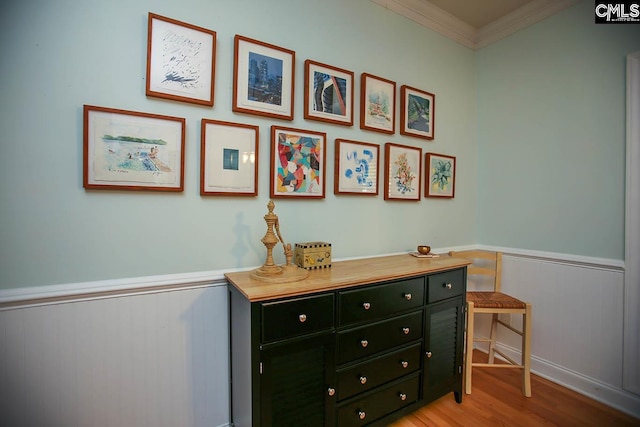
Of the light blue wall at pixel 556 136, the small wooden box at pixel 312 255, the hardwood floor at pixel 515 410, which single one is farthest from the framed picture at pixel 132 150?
the light blue wall at pixel 556 136

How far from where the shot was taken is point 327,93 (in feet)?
6.47

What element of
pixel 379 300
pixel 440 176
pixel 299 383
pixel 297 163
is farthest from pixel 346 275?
pixel 440 176

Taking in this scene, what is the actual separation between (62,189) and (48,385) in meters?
0.89

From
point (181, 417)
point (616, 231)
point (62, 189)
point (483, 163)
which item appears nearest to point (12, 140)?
point (62, 189)

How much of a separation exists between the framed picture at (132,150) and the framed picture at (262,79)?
0.40 metres

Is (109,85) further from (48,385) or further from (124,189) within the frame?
(48,385)

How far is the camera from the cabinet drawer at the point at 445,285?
1.87 m

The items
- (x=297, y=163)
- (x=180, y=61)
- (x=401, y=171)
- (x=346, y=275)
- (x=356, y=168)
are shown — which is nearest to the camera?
(x=180, y=61)

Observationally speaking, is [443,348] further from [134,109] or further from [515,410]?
[134,109]

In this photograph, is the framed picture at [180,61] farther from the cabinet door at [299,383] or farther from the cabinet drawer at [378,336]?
the cabinet drawer at [378,336]

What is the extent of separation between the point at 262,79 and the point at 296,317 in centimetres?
139

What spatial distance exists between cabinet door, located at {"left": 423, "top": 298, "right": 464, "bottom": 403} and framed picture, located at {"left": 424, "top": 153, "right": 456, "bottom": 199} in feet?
3.31

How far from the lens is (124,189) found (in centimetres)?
141

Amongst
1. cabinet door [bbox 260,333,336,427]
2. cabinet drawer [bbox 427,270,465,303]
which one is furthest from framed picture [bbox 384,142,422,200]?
cabinet door [bbox 260,333,336,427]
